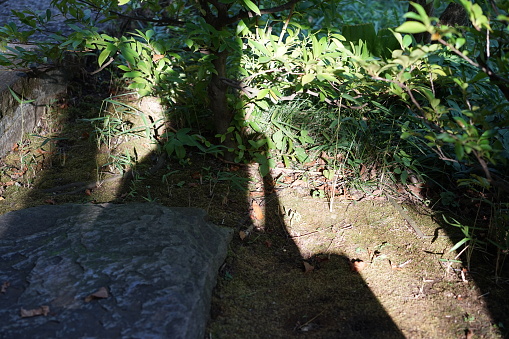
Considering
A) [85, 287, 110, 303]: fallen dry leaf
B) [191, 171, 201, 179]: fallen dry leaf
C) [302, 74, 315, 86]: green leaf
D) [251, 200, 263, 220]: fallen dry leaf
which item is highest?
[302, 74, 315, 86]: green leaf

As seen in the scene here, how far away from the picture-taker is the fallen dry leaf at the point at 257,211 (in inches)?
103

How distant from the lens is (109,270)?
176cm

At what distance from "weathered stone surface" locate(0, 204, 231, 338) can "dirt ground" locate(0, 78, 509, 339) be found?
21 cm

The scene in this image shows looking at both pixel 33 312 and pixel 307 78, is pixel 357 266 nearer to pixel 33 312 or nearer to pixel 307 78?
pixel 307 78

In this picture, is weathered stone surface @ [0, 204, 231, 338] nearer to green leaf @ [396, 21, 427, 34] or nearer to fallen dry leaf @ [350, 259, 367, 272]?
fallen dry leaf @ [350, 259, 367, 272]

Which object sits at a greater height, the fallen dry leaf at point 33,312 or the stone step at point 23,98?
the stone step at point 23,98

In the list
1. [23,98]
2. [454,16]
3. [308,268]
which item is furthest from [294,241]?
[23,98]

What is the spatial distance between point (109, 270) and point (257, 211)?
1.07m

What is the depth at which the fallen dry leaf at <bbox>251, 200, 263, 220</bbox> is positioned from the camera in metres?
2.61

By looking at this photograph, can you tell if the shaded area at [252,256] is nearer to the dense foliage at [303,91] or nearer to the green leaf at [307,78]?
the dense foliage at [303,91]

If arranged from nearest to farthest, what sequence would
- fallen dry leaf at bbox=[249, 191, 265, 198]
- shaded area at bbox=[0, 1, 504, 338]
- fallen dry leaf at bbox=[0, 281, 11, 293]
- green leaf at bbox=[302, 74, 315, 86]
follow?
fallen dry leaf at bbox=[0, 281, 11, 293] < shaded area at bbox=[0, 1, 504, 338] < green leaf at bbox=[302, 74, 315, 86] < fallen dry leaf at bbox=[249, 191, 265, 198]

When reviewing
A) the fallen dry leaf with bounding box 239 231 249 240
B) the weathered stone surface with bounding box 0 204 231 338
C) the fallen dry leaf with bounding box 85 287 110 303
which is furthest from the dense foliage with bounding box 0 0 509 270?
the fallen dry leaf with bounding box 85 287 110 303

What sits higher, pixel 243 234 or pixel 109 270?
pixel 109 270

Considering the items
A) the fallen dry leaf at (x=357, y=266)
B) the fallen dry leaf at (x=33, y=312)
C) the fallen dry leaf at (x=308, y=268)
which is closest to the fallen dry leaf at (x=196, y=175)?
the fallen dry leaf at (x=308, y=268)
